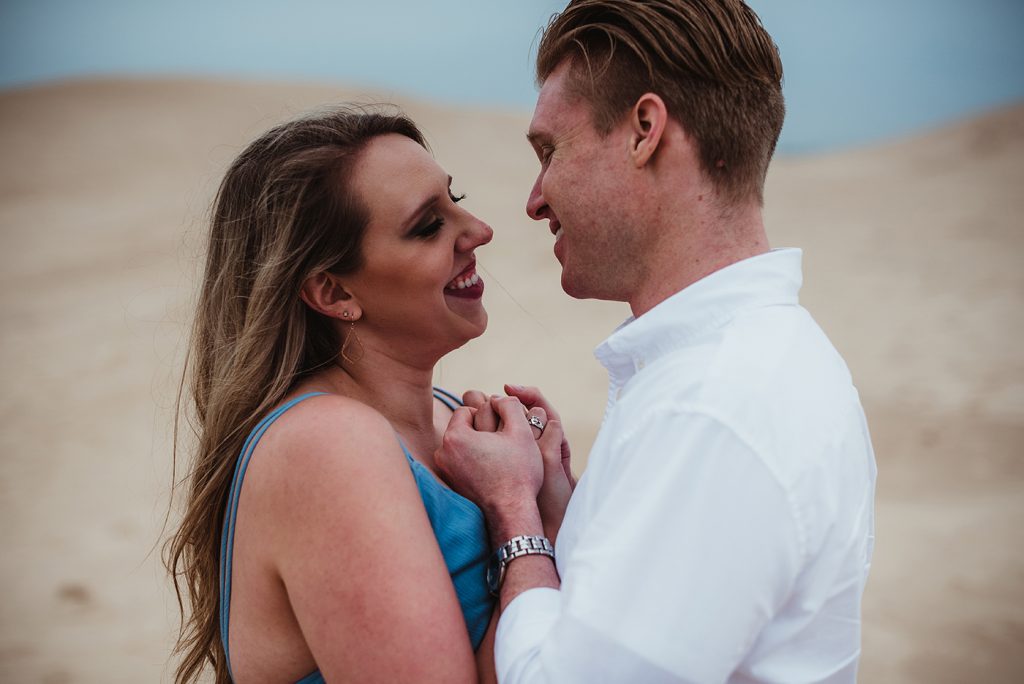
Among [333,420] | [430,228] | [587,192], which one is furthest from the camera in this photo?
[430,228]

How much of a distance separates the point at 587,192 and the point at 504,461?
79cm

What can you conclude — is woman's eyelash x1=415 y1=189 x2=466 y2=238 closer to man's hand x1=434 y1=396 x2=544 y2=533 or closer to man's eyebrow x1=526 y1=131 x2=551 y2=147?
man's eyebrow x1=526 y1=131 x2=551 y2=147

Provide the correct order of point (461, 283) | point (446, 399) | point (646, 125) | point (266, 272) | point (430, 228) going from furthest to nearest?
point (446, 399)
point (461, 283)
point (430, 228)
point (266, 272)
point (646, 125)

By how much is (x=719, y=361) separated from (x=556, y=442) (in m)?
1.04

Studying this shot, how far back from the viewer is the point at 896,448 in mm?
8930

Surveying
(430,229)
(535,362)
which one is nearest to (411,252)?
(430,229)

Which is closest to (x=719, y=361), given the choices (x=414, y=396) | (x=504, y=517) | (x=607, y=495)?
(x=607, y=495)

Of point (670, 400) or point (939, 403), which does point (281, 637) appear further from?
point (939, 403)

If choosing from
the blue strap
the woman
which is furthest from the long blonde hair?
the blue strap

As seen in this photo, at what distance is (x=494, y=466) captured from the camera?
247 centimetres

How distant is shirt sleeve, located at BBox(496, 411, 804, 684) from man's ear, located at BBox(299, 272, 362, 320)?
1.20m

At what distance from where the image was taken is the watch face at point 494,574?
2.26 meters

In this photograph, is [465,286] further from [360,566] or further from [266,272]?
[360,566]

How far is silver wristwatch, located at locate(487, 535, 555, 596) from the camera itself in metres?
2.23
